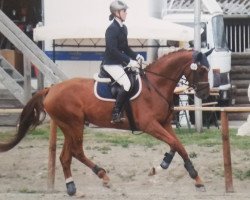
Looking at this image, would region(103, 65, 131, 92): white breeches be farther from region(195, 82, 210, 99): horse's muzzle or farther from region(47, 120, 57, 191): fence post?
region(47, 120, 57, 191): fence post

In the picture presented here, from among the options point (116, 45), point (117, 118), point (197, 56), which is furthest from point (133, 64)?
point (197, 56)

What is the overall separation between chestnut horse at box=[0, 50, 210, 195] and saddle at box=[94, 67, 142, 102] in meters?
0.06

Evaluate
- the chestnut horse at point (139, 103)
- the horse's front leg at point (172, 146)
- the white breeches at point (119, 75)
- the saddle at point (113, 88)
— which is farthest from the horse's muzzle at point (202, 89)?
the white breeches at point (119, 75)

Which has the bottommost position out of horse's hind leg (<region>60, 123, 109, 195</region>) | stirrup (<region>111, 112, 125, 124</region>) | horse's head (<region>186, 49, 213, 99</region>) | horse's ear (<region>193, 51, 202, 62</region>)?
→ horse's hind leg (<region>60, 123, 109, 195</region>)

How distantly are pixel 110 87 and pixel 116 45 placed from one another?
22.8 inches

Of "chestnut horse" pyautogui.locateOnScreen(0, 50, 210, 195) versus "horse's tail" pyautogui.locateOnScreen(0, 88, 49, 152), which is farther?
"horse's tail" pyautogui.locateOnScreen(0, 88, 49, 152)

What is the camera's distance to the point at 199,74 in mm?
11906

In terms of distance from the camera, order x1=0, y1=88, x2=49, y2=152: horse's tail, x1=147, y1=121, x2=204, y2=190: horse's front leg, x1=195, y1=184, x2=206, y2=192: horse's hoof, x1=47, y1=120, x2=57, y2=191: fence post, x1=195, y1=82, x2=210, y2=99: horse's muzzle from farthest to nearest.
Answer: x1=0, y1=88, x2=49, y2=152: horse's tail, x1=47, y1=120, x2=57, y2=191: fence post, x1=195, y1=82, x2=210, y2=99: horse's muzzle, x1=195, y1=184, x2=206, y2=192: horse's hoof, x1=147, y1=121, x2=204, y2=190: horse's front leg

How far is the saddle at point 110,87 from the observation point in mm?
11977

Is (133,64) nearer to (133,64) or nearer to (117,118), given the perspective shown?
(133,64)

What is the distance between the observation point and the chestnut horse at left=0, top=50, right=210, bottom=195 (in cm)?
1184

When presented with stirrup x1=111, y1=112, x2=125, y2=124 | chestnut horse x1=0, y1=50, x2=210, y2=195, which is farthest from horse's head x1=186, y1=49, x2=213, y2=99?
stirrup x1=111, y1=112, x2=125, y2=124

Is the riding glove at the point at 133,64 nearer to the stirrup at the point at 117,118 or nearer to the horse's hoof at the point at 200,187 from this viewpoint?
the stirrup at the point at 117,118

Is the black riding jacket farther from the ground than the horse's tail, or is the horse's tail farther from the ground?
the black riding jacket
